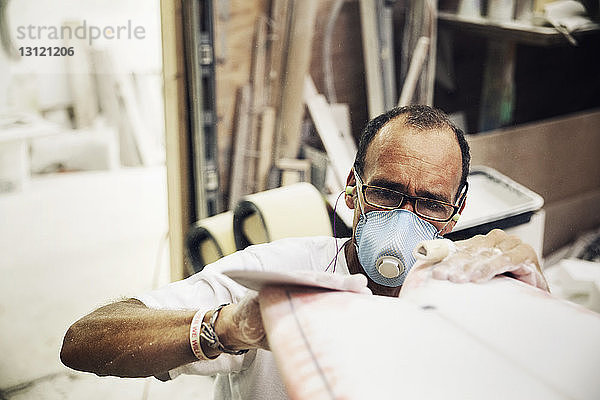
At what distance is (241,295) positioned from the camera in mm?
952

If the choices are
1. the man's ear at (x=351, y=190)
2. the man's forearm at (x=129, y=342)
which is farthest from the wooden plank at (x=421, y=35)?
the man's forearm at (x=129, y=342)

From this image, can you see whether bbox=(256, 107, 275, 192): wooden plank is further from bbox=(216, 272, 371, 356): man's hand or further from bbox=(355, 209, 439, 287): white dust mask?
bbox=(216, 272, 371, 356): man's hand

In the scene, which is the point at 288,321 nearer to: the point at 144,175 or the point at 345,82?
the point at 345,82

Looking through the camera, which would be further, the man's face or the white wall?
the white wall

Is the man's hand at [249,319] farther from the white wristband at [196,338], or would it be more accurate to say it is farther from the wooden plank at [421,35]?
the wooden plank at [421,35]

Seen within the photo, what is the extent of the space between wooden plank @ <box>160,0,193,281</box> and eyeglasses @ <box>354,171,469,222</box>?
2.90 feet

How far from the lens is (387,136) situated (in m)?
0.96

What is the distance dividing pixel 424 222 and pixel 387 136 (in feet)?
0.47

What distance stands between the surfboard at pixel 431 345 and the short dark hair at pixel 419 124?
0.35 m

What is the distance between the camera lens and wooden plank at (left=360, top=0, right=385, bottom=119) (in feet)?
6.87

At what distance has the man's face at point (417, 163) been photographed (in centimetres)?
93

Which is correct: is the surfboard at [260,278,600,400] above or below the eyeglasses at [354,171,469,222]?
below

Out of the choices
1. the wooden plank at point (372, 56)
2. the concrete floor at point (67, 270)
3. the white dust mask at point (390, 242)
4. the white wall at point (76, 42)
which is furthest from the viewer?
the wooden plank at point (372, 56)

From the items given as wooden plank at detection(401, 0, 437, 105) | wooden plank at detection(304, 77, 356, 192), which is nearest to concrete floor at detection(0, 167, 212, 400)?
wooden plank at detection(304, 77, 356, 192)
